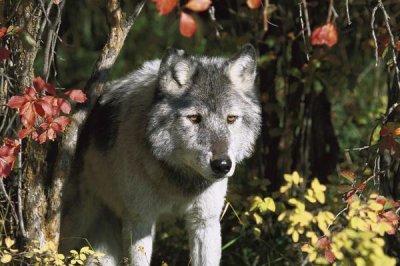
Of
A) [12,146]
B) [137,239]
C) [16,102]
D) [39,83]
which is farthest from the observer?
[137,239]

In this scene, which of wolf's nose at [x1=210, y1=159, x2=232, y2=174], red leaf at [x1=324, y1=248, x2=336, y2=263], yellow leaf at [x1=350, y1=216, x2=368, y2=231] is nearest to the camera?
yellow leaf at [x1=350, y1=216, x2=368, y2=231]

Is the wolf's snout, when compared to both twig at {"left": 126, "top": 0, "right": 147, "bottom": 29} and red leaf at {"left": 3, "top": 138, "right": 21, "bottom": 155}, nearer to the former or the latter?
twig at {"left": 126, "top": 0, "right": 147, "bottom": 29}

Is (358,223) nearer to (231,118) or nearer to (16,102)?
(231,118)

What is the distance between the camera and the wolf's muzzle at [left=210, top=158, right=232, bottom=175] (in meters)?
4.39

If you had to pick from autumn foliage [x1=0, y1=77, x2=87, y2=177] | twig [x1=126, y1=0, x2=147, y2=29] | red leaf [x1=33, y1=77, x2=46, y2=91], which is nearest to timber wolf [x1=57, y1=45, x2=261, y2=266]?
twig [x1=126, y1=0, x2=147, y2=29]

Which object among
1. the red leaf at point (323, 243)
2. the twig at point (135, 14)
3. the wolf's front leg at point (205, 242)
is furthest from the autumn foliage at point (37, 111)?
the red leaf at point (323, 243)

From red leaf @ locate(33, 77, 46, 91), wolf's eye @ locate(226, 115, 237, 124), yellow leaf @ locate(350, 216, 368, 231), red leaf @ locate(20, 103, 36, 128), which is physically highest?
red leaf @ locate(33, 77, 46, 91)

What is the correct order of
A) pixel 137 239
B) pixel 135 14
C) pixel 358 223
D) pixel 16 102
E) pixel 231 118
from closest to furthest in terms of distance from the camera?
pixel 358 223 → pixel 16 102 → pixel 135 14 → pixel 231 118 → pixel 137 239

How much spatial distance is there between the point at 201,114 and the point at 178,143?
0.26 meters

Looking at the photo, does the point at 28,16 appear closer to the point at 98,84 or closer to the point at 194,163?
the point at 98,84

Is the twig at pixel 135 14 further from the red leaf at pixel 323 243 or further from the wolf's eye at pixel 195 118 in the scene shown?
the red leaf at pixel 323 243

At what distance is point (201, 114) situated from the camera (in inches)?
184

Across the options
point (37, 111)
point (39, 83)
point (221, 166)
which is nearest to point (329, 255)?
point (221, 166)

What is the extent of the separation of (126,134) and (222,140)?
88 centimetres
